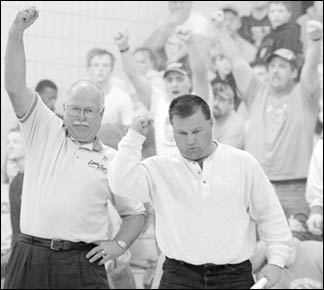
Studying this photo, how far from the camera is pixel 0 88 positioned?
4781 millimetres

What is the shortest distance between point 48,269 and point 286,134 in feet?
8.63

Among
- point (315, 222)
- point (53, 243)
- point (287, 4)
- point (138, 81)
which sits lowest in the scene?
point (315, 222)

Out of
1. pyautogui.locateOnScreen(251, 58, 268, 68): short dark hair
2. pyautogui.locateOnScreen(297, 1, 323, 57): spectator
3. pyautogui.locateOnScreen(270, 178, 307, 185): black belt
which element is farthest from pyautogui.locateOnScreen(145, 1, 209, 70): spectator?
pyautogui.locateOnScreen(270, 178, 307, 185): black belt

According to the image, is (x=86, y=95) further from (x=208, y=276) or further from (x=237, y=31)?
(x=237, y=31)

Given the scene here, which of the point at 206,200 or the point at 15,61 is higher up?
the point at 15,61

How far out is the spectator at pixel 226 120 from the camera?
4.89 meters

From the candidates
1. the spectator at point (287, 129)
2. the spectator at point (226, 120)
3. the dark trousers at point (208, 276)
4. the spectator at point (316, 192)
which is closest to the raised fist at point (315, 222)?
the spectator at point (316, 192)

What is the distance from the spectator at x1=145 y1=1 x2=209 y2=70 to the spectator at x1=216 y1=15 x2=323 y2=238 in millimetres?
220

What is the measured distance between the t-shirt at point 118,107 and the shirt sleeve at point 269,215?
2.18m

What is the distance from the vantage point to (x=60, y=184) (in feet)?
8.74

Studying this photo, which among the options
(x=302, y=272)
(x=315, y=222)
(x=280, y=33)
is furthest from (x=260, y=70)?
(x=302, y=272)

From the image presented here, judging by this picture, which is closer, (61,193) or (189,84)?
(61,193)

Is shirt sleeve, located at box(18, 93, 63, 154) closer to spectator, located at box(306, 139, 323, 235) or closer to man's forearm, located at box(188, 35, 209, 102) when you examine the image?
man's forearm, located at box(188, 35, 209, 102)

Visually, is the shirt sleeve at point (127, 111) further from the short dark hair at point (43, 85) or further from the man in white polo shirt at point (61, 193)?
the man in white polo shirt at point (61, 193)
